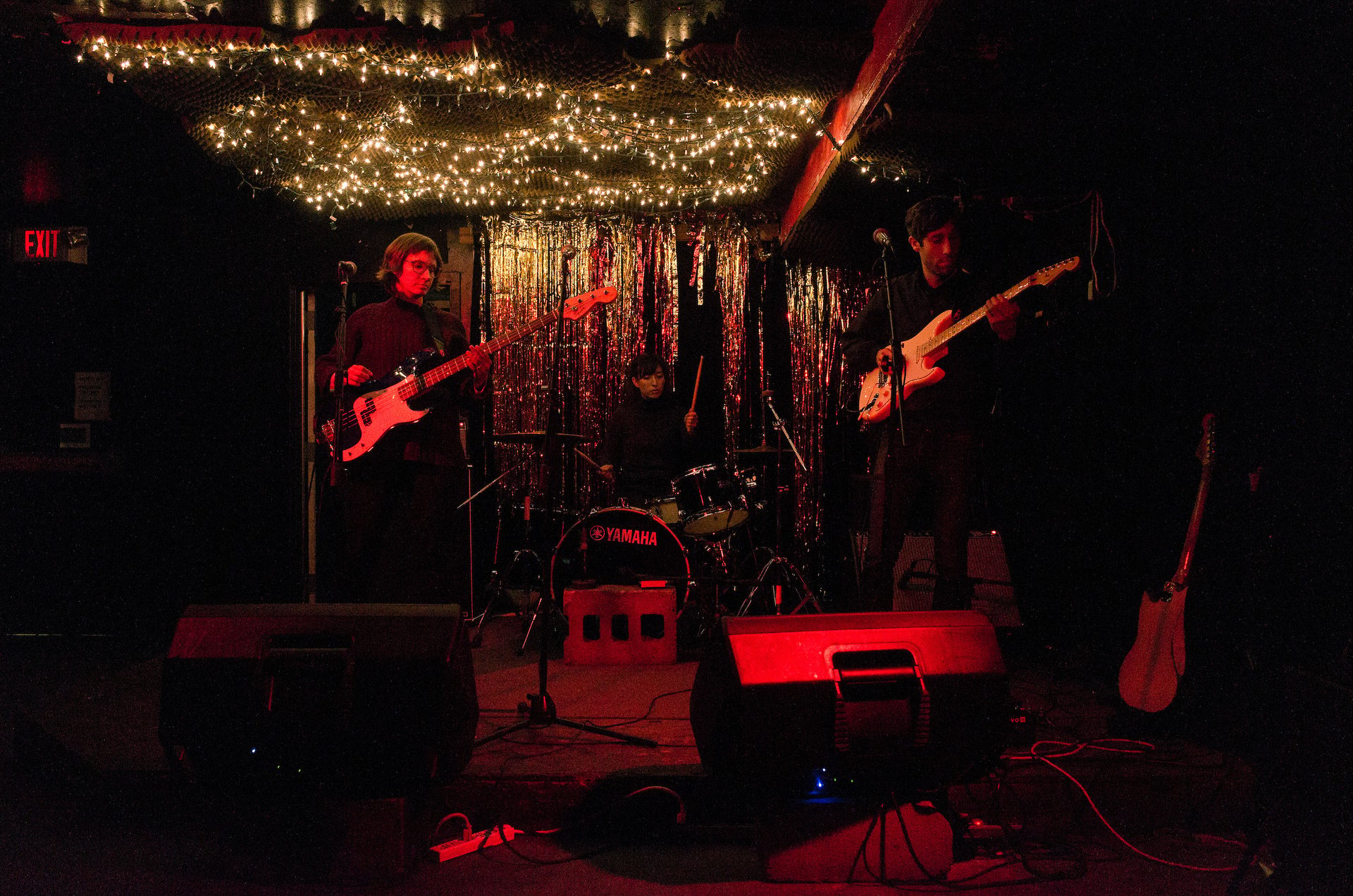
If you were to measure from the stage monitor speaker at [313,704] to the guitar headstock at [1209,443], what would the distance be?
Answer: 3277 millimetres

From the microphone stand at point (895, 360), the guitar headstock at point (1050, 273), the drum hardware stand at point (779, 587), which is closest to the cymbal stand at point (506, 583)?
the drum hardware stand at point (779, 587)

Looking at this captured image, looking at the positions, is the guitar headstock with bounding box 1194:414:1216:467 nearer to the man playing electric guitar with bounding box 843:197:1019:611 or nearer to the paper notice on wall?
the man playing electric guitar with bounding box 843:197:1019:611

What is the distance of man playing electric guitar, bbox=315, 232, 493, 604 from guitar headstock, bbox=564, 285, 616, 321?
0.56 metres

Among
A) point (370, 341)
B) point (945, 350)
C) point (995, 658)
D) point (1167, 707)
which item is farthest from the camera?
point (370, 341)

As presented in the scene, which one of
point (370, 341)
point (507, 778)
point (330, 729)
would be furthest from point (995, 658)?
point (370, 341)

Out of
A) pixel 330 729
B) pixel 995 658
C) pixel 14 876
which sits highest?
pixel 995 658

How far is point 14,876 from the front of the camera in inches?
97.7

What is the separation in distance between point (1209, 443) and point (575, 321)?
4369 mm

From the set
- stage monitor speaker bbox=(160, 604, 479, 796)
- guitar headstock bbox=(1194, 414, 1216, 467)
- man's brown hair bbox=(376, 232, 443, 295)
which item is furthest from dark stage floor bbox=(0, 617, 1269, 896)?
man's brown hair bbox=(376, 232, 443, 295)

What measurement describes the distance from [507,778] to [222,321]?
14.3 feet

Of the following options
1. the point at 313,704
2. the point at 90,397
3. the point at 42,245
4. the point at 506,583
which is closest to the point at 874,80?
the point at 313,704

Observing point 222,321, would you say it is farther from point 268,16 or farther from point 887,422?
point 887,422

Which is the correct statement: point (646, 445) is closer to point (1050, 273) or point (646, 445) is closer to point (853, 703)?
point (1050, 273)

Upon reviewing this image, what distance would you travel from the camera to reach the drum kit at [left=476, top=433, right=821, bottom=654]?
4879 mm
